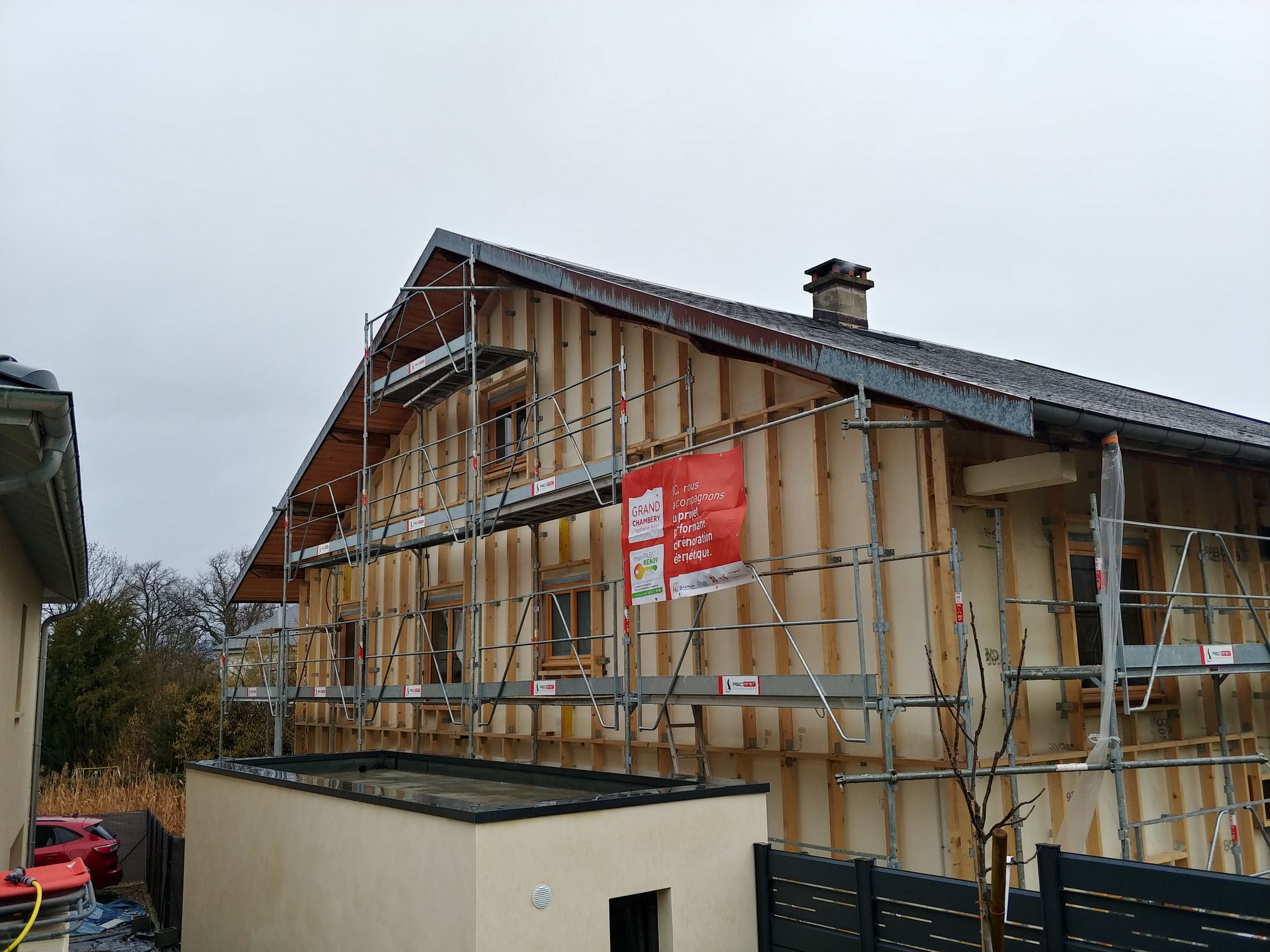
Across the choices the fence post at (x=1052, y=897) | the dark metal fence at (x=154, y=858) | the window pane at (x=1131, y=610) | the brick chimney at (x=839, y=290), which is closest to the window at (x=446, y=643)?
the dark metal fence at (x=154, y=858)

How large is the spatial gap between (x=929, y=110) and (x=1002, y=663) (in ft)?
45.9

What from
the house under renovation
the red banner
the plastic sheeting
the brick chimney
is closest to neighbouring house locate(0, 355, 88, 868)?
the house under renovation

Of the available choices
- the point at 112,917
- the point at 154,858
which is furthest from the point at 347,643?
the point at 112,917

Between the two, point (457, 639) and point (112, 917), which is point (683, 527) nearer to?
point (457, 639)

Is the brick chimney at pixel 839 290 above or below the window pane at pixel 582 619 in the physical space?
above

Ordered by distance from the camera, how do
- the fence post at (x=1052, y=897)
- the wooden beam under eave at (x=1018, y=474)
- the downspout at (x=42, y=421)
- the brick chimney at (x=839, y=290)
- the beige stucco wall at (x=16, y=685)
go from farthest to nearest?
the brick chimney at (x=839, y=290) → the beige stucco wall at (x=16, y=685) → the wooden beam under eave at (x=1018, y=474) → the fence post at (x=1052, y=897) → the downspout at (x=42, y=421)

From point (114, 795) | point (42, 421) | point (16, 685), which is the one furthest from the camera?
point (114, 795)

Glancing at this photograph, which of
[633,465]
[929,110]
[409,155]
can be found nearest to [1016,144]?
[929,110]

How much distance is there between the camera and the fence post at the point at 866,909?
6383 mm

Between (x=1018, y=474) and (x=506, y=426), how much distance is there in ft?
27.1

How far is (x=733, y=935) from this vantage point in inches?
283

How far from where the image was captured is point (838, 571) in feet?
31.4

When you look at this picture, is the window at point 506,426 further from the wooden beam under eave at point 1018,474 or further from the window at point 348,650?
the wooden beam under eave at point 1018,474

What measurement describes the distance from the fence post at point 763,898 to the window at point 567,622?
5433 mm
